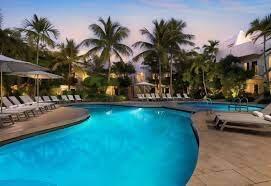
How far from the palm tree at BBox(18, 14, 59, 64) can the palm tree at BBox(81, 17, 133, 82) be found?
13.0ft

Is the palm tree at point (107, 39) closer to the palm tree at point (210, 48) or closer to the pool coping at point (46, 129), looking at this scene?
the palm tree at point (210, 48)

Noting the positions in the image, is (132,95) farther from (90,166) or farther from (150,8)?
(90,166)

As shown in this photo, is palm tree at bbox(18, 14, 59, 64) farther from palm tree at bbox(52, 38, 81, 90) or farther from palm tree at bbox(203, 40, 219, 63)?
palm tree at bbox(203, 40, 219, 63)

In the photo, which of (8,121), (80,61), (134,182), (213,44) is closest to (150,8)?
(213,44)

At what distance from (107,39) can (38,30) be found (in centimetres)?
640

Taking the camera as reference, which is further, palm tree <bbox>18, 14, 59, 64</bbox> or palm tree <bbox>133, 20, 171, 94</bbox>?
palm tree <bbox>133, 20, 171, 94</bbox>

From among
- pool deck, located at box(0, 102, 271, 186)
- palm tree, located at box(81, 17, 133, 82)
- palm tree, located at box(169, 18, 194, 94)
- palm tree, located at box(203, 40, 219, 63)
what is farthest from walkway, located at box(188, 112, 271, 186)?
palm tree, located at box(203, 40, 219, 63)

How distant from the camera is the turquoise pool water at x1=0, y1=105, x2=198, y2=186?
4.75 m

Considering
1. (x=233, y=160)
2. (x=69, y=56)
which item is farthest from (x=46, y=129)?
(x=69, y=56)

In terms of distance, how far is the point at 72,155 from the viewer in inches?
249

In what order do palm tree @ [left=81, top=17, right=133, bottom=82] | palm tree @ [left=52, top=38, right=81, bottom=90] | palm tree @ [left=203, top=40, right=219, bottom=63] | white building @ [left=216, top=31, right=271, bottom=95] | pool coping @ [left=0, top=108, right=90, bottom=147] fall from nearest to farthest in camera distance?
pool coping @ [left=0, top=108, right=90, bottom=147]
palm tree @ [left=81, top=17, right=133, bottom=82]
white building @ [left=216, top=31, right=271, bottom=95]
palm tree @ [left=203, top=40, right=219, bottom=63]
palm tree @ [left=52, top=38, right=81, bottom=90]

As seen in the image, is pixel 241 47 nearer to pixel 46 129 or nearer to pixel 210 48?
pixel 210 48

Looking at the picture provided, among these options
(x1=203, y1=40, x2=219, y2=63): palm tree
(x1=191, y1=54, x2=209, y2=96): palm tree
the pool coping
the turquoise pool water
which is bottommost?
the turquoise pool water

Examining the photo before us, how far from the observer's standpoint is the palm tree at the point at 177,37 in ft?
84.9
